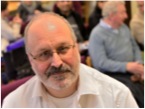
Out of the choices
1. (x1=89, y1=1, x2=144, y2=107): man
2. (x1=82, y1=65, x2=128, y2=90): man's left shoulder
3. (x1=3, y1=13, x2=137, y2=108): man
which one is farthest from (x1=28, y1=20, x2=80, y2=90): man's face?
(x1=89, y1=1, x2=144, y2=107): man

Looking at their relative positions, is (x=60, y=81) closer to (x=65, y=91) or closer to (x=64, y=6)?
(x=65, y=91)

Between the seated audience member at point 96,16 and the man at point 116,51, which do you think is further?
the seated audience member at point 96,16

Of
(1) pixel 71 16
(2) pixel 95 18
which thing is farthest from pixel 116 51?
(2) pixel 95 18

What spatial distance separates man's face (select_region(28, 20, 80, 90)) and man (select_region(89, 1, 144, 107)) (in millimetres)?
1123

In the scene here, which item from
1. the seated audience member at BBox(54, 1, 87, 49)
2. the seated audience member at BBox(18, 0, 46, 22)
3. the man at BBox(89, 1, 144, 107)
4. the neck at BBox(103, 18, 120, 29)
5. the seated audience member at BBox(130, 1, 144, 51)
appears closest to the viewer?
the man at BBox(89, 1, 144, 107)

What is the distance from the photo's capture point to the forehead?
1087mm

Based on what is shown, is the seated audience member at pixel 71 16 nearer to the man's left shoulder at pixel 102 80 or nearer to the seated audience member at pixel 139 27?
the seated audience member at pixel 139 27

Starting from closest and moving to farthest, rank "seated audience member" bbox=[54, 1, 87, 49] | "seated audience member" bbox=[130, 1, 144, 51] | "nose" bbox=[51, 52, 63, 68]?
"nose" bbox=[51, 52, 63, 68] < "seated audience member" bbox=[130, 1, 144, 51] < "seated audience member" bbox=[54, 1, 87, 49]

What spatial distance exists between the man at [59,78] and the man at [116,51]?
3.26ft

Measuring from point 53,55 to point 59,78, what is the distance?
0.31ft

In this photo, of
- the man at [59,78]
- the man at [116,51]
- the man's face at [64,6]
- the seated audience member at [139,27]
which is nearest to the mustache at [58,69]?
the man at [59,78]

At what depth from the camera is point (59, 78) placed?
42.6 inches

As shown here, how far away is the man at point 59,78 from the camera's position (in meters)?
1.08

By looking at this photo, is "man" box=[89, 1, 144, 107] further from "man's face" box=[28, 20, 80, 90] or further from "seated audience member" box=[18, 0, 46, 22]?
"seated audience member" box=[18, 0, 46, 22]
